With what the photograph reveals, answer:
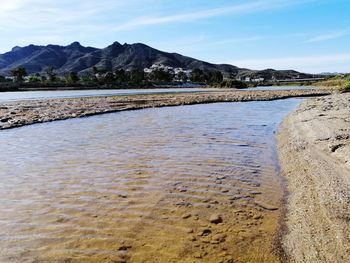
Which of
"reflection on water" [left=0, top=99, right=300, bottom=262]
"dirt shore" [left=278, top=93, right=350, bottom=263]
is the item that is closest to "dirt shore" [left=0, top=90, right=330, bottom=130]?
"reflection on water" [left=0, top=99, right=300, bottom=262]

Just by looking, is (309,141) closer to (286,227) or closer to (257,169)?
(257,169)

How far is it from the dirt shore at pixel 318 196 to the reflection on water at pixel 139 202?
486 mm

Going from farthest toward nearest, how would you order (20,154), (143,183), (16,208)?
(20,154), (143,183), (16,208)

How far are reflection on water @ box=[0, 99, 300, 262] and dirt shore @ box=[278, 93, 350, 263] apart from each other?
1.60 ft

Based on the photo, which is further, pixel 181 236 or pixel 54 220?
pixel 54 220

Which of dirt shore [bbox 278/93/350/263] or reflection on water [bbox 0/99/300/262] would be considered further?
reflection on water [bbox 0/99/300/262]

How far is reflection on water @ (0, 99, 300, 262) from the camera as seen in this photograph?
684 cm

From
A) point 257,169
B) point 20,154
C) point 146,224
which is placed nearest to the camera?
point 146,224

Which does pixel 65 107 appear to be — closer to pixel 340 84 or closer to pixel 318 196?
pixel 318 196

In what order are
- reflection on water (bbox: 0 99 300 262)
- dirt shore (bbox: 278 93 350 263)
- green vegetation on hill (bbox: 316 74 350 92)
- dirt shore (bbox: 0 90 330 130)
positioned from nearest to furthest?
dirt shore (bbox: 278 93 350 263) < reflection on water (bbox: 0 99 300 262) < dirt shore (bbox: 0 90 330 130) < green vegetation on hill (bbox: 316 74 350 92)

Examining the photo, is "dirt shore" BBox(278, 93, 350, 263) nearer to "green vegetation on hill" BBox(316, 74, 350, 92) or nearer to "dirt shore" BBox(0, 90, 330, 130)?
"dirt shore" BBox(0, 90, 330, 130)

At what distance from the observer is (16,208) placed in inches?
361

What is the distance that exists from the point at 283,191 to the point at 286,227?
9.18 ft

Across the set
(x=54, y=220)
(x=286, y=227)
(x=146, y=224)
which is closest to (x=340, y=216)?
(x=286, y=227)
